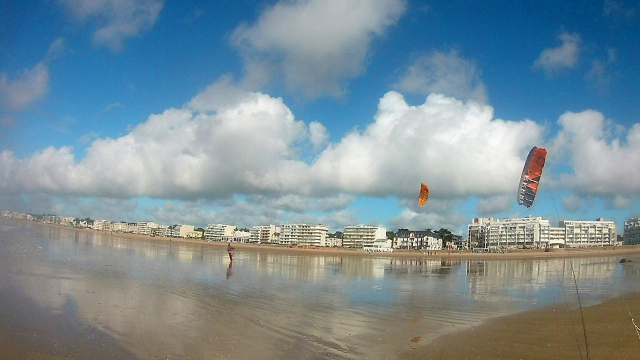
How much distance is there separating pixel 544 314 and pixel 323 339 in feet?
25.2

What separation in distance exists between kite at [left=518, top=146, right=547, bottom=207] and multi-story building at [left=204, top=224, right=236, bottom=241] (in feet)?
552

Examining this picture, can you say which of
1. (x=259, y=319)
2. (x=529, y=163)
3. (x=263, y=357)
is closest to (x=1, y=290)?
(x=259, y=319)

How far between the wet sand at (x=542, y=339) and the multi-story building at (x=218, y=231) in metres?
166

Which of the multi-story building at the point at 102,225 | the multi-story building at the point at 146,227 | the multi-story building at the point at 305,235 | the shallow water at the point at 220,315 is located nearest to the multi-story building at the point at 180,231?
the multi-story building at the point at 146,227

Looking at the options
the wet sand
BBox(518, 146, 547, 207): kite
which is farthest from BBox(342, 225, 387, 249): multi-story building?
BBox(518, 146, 547, 207): kite

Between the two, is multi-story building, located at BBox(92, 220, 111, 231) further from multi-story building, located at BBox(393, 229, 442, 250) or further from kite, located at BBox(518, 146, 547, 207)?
kite, located at BBox(518, 146, 547, 207)

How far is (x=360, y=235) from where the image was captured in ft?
479

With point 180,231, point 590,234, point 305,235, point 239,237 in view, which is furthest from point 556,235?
point 180,231

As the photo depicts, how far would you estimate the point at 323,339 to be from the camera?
360 inches

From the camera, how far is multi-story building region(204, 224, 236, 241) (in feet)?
561

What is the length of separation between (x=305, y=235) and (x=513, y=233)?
230 feet

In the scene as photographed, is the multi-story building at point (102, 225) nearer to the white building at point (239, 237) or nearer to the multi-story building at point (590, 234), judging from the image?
the white building at point (239, 237)

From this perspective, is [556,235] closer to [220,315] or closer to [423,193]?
[423,193]

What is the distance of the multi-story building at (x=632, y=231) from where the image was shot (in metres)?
121
